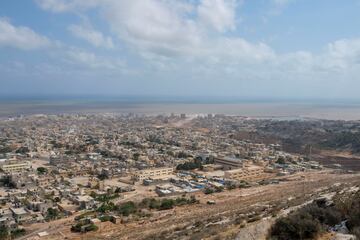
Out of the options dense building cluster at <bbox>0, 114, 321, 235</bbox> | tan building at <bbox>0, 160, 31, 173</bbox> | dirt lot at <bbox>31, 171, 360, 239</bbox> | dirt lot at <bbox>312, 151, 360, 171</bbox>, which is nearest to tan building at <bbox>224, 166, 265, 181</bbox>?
dense building cluster at <bbox>0, 114, 321, 235</bbox>

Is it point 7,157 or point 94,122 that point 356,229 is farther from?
point 94,122

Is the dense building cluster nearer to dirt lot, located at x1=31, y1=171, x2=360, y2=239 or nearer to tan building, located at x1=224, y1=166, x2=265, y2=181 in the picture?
tan building, located at x1=224, y1=166, x2=265, y2=181

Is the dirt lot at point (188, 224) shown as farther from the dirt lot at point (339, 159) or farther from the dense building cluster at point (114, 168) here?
the dirt lot at point (339, 159)

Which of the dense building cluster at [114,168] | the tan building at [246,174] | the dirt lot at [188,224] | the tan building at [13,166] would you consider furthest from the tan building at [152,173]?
the tan building at [13,166]

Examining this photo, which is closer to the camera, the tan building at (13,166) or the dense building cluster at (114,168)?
the dense building cluster at (114,168)

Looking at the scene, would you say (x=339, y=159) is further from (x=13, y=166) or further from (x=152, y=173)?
(x=13, y=166)

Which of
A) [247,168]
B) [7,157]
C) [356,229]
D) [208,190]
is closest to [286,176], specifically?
[247,168]
